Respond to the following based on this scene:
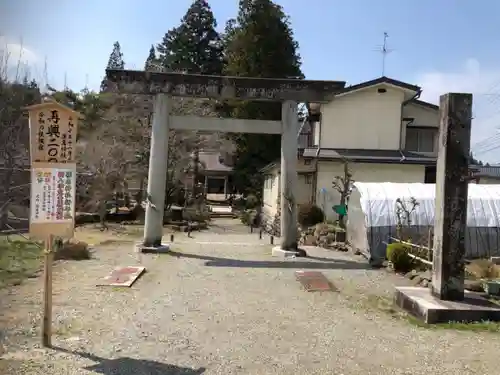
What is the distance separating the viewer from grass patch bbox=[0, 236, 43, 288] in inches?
413

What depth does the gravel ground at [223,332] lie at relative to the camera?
5.75 m

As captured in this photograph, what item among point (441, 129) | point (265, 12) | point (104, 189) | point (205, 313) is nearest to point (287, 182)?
point (441, 129)

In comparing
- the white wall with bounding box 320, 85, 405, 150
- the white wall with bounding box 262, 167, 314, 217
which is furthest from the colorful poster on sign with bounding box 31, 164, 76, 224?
the white wall with bounding box 320, 85, 405, 150

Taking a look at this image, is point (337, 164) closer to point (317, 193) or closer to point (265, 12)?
point (317, 193)

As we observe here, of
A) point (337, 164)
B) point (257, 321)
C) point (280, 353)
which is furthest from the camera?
point (337, 164)

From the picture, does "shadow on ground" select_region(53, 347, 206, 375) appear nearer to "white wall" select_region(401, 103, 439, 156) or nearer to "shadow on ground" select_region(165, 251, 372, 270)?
"shadow on ground" select_region(165, 251, 372, 270)

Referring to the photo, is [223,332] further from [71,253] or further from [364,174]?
[364,174]

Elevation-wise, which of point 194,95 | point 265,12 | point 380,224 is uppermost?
point 265,12

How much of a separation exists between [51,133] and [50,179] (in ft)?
1.97

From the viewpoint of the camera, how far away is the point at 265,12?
3734 centimetres

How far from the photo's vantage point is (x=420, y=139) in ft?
87.6

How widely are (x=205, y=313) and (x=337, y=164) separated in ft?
54.4

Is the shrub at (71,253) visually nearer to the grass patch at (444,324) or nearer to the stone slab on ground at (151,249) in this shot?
the stone slab on ground at (151,249)

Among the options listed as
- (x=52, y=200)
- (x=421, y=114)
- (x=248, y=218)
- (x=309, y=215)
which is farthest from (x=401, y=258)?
(x=248, y=218)
